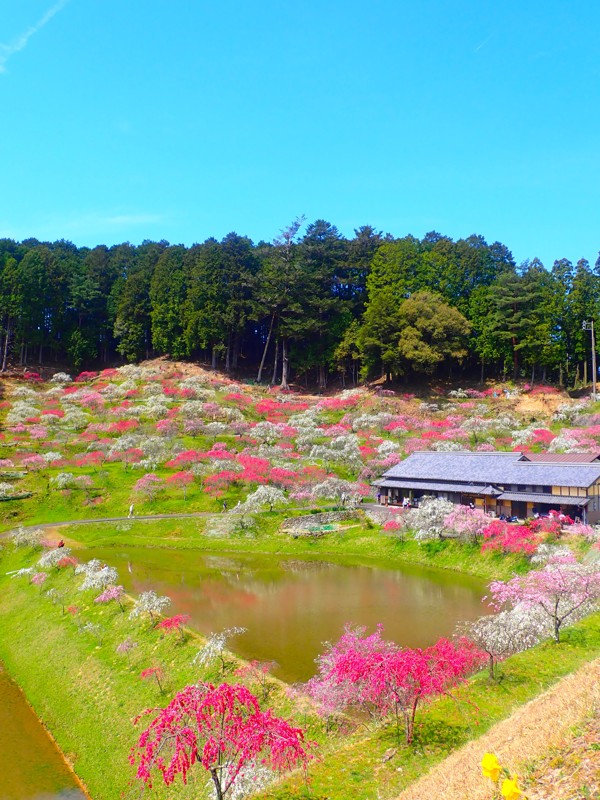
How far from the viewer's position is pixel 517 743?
1191 centimetres

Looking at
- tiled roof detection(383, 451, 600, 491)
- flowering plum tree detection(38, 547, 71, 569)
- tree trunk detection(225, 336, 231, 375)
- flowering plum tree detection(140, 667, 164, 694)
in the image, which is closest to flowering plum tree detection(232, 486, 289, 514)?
tiled roof detection(383, 451, 600, 491)

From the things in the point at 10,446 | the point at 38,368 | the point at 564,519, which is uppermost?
the point at 38,368

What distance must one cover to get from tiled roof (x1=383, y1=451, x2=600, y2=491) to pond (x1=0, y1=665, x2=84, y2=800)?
110ft

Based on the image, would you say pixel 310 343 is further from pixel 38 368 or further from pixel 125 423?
pixel 38 368

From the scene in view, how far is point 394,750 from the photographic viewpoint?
563 inches

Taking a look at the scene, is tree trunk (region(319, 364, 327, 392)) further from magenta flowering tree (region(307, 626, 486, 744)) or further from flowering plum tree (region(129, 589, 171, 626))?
magenta flowering tree (region(307, 626, 486, 744))

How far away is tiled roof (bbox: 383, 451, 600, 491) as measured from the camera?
38438mm

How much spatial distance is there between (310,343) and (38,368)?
141 ft

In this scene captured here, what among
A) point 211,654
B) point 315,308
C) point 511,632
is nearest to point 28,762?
point 211,654

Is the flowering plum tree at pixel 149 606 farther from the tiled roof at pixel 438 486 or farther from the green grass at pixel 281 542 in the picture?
the tiled roof at pixel 438 486

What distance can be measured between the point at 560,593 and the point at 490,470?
22768mm

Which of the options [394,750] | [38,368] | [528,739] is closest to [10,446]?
[38,368]

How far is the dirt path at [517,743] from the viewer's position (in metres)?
10.7

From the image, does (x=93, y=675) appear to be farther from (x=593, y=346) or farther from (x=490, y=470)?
(x=593, y=346)
